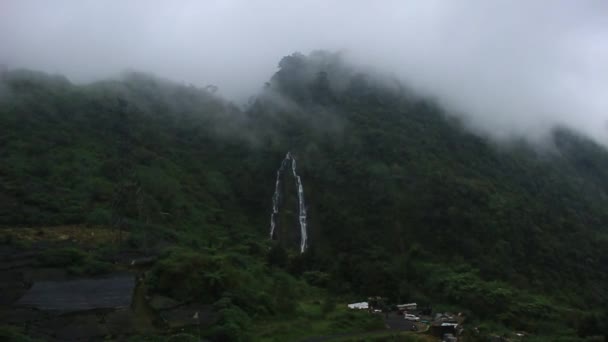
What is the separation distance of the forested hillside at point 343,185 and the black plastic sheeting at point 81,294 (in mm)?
12034

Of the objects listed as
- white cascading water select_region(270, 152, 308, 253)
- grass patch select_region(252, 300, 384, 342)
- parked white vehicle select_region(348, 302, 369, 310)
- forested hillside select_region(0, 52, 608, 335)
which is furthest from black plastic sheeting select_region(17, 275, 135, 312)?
white cascading water select_region(270, 152, 308, 253)

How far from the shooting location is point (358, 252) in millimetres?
54625

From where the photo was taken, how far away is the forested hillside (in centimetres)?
4641

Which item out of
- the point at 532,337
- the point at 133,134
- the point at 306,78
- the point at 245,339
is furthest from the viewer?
the point at 306,78

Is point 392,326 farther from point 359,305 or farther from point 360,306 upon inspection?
point 359,305

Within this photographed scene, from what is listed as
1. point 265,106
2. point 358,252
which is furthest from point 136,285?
point 265,106

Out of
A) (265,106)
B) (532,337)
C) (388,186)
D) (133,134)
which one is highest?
(265,106)

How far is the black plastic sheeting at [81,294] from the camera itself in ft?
92.4

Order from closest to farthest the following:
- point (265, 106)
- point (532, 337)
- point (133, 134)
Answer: point (532, 337), point (133, 134), point (265, 106)

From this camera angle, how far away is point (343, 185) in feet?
210

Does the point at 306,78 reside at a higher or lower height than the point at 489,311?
higher

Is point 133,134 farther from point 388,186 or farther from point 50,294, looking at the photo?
point 50,294

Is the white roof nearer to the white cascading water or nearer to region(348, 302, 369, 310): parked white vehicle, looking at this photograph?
region(348, 302, 369, 310): parked white vehicle

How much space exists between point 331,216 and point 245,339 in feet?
109
